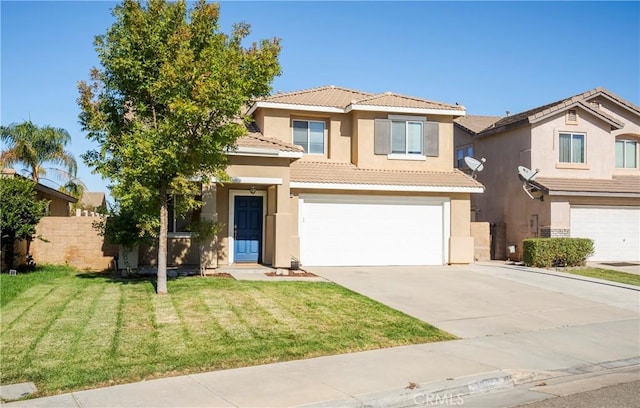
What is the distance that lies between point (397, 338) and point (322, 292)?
395 centimetres

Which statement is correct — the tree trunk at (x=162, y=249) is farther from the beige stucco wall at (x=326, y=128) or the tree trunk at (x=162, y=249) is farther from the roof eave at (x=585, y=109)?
the roof eave at (x=585, y=109)

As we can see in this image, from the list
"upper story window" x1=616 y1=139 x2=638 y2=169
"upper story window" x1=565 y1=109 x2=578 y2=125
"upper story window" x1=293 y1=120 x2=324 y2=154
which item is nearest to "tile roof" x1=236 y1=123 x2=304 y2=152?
"upper story window" x1=293 y1=120 x2=324 y2=154

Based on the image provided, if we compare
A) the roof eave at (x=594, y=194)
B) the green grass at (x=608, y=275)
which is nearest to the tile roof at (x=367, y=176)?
the roof eave at (x=594, y=194)

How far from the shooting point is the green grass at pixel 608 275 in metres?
18.9

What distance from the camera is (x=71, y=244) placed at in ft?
58.3

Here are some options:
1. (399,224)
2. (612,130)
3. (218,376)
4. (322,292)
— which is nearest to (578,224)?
(612,130)

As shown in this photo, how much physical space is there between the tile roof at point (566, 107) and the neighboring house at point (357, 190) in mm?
4149

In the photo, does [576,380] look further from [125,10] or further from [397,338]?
[125,10]

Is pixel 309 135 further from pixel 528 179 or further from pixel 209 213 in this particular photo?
pixel 528 179

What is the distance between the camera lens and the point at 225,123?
1312 cm

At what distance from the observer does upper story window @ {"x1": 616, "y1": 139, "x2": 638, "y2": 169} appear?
26875 millimetres

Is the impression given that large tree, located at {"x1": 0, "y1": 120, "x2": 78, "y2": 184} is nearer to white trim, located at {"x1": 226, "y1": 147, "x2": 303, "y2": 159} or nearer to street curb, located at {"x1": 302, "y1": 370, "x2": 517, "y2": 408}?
white trim, located at {"x1": 226, "y1": 147, "x2": 303, "y2": 159}

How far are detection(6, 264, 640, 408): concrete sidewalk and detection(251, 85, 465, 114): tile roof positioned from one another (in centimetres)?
836

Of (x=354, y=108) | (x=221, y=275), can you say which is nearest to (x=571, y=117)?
(x=354, y=108)
